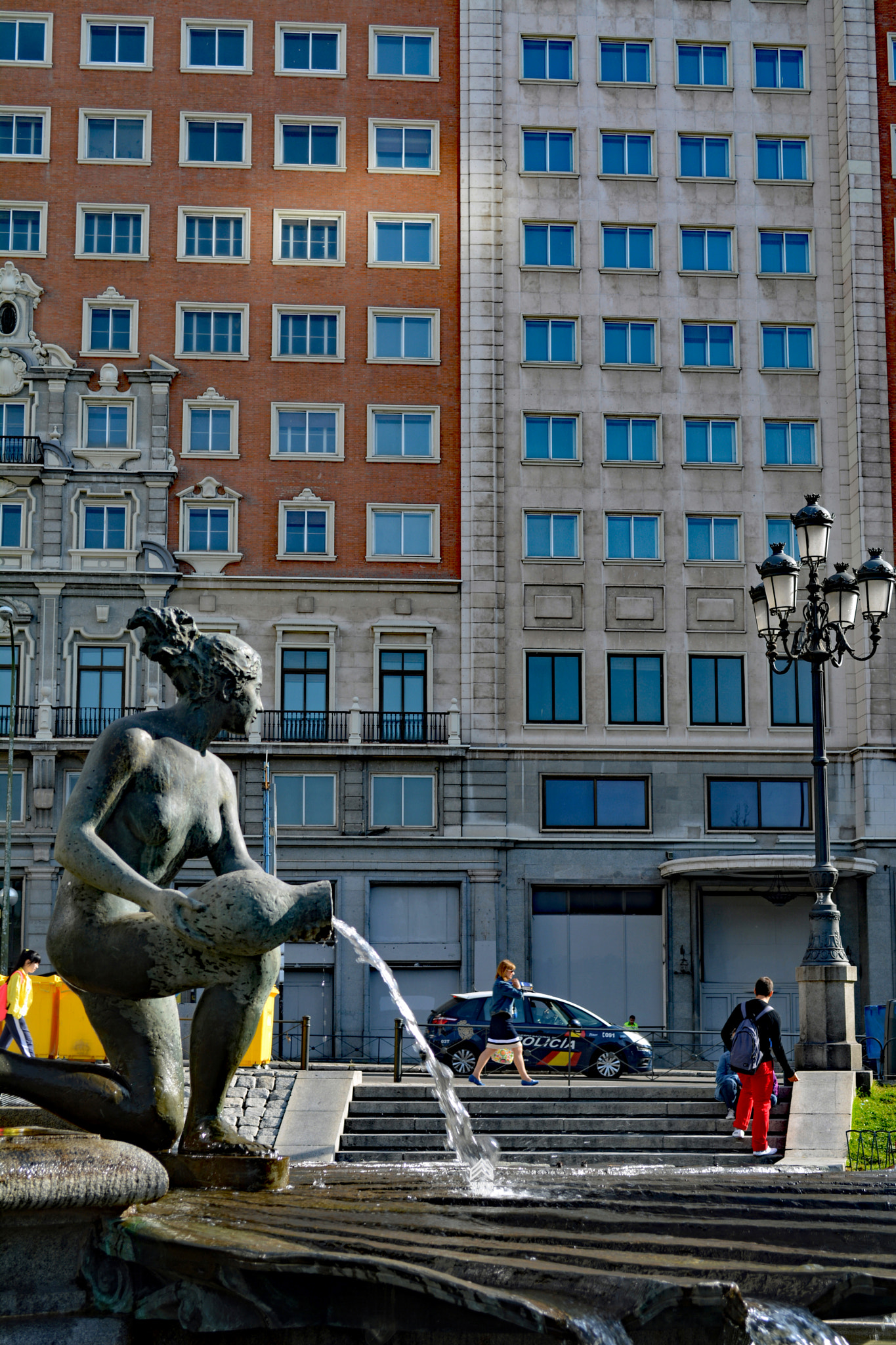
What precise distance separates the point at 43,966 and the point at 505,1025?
22.9 meters

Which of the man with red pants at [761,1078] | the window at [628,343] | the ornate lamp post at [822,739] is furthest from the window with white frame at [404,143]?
the man with red pants at [761,1078]

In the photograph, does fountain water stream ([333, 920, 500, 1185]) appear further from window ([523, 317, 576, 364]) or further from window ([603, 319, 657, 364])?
window ([603, 319, 657, 364])

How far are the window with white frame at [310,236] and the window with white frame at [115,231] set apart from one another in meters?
3.58

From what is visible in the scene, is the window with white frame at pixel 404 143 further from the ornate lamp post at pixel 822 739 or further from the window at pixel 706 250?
the ornate lamp post at pixel 822 739

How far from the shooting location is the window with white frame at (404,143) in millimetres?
45250

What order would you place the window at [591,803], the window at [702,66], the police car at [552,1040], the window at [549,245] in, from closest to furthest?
1. the police car at [552,1040]
2. the window at [591,803]
3. the window at [549,245]
4. the window at [702,66]

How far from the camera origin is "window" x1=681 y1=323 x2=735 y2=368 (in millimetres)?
44406

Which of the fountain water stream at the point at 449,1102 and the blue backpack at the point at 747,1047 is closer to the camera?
the fountain water stream at the point at 449,1102

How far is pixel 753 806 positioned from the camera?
139ft

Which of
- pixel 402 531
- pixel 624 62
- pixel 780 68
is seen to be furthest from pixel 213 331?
pixel 780 68

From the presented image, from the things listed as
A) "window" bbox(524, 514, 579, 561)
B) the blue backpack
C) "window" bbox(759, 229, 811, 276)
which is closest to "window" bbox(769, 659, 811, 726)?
"window" bbox(524, 514, 579, 561)

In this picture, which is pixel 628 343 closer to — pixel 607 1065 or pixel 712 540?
pixel 712 540

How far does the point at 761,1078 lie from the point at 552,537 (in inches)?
1096

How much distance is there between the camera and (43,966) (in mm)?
39594
